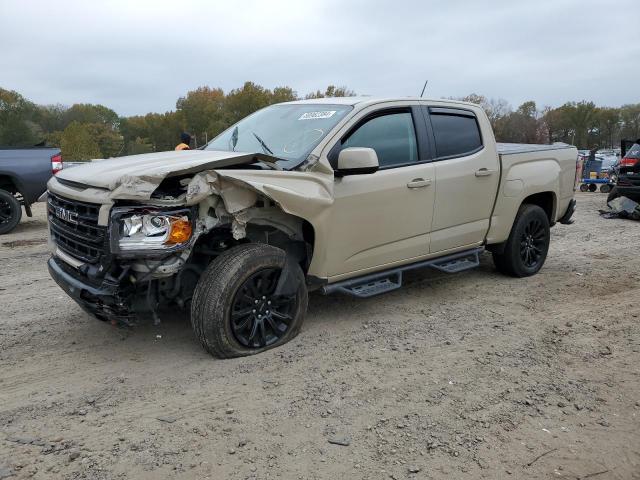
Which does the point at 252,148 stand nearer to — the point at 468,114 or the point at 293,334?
the point at 293,334

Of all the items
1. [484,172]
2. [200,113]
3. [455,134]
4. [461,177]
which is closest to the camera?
[461,177]

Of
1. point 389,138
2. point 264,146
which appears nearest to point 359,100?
point 389,138

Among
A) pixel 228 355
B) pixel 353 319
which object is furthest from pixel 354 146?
pixel 228 355

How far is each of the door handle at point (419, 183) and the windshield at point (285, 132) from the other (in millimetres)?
853

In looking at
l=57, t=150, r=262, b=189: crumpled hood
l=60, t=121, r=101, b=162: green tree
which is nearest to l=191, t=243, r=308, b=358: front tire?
l=57, t=150, r=262, b=189: crumpled hood

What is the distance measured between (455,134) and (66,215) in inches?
142

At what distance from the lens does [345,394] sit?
3.51 meters

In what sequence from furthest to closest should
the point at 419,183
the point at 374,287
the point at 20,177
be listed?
1. the point at 20,177
2. the point at 419,183
3. the point at 374,287

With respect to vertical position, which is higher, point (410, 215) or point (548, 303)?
point (410, 215)

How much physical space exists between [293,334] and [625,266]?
16.2 ft

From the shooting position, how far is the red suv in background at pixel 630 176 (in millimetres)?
→ 11570

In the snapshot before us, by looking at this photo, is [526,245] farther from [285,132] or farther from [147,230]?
[147,230]

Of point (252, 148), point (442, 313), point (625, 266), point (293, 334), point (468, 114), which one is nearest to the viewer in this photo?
point (293, 334)

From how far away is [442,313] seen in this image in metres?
5.07
